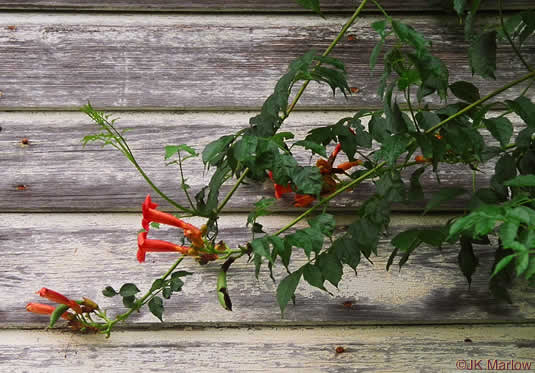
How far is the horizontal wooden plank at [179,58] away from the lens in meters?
1.26

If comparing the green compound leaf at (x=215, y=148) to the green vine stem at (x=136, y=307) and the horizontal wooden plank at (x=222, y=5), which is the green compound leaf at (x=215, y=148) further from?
the horizontal wooden plank at (x=222, y=5)

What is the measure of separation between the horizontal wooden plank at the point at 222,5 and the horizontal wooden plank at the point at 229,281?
454 millimetres

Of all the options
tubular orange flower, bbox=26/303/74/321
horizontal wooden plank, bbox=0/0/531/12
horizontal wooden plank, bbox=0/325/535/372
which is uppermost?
horizontal wooden plank, bbox=0/0/531/12

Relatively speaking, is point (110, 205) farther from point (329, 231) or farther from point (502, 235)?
point (502, 235)

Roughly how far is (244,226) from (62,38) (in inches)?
22.4

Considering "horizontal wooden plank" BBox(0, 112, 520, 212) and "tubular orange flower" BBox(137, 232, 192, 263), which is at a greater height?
"horizontal wooden plank" BBox(0, 112, 520, 212)

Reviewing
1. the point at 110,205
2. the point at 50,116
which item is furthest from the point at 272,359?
the point at 50,116

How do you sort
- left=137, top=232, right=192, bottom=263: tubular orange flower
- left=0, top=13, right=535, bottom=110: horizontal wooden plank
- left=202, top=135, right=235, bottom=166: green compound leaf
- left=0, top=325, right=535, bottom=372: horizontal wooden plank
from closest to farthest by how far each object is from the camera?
left=202, top=135, right=235, bottom=166: green compound leaf, left=137, top=232, right=192, bottom=263: tubular orange flower, left=0, top=325, right=535, bottom=372: horizontal wooden plank, left=0, top=13, right=535, bottom=110: horizontal wooden plank

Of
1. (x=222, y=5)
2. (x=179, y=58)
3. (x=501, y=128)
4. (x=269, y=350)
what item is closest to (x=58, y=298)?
(x=269, y=350)

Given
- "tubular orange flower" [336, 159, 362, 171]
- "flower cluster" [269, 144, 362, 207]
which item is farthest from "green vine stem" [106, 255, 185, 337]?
"tubular orange flower" [336, 159, 362, 171]

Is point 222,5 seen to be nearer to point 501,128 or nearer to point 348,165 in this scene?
point 348,165

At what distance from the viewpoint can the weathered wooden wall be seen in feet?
3.82

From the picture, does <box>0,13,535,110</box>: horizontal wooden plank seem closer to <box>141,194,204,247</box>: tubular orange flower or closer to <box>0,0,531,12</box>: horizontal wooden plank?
<box>0,0,531,12</box>: horizontal wooden plank

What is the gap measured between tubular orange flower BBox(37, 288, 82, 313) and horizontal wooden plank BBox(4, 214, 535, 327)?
7cm
